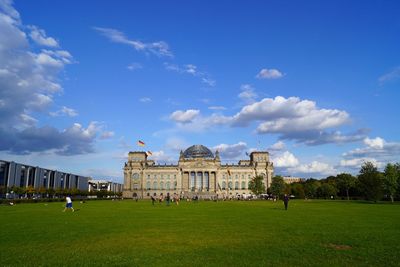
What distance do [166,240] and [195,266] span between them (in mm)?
6194

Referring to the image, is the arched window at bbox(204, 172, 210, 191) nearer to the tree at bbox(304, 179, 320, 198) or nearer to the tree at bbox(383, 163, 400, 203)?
the tree at bbox(304, 179, 320, 198)

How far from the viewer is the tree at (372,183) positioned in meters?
91.3

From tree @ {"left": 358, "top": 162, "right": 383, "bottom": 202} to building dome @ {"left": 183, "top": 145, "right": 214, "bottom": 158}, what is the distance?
103415 mm

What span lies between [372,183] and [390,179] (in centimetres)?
437

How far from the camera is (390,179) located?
8988 centimetres

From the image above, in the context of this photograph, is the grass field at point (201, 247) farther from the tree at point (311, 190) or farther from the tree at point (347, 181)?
the tree at point (311, 190)

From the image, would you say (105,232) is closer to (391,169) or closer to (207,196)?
(391,169)

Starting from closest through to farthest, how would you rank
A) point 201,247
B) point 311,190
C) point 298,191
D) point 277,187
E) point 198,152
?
point 201,247 < point 277,187 < point 311,190 < point 298,191 < point 198,152

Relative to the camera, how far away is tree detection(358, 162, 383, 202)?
91.3 m

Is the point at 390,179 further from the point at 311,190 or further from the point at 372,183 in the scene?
the point at 311,190

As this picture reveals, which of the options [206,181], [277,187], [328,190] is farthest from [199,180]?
[328,190]

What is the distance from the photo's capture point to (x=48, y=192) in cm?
12825

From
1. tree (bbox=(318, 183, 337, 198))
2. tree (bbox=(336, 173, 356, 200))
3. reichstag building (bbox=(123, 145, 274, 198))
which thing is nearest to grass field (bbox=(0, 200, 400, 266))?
tree (bbox=(336, 173, 356, 200))

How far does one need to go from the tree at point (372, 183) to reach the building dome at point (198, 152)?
103 meters
